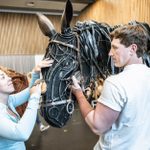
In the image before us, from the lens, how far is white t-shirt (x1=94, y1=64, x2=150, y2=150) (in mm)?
1012

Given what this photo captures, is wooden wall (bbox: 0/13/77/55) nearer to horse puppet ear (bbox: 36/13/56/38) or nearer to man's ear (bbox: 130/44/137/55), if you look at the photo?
horse puppet ear (bbox: 36/13/56/38)

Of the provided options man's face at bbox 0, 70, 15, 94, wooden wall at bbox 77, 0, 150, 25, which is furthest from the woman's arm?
wooden wall at bbox 77, 0, 150, 25

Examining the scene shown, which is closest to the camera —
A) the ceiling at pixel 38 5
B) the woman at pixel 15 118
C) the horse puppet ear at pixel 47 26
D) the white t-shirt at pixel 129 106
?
the white t-shirt at pixel 129 106

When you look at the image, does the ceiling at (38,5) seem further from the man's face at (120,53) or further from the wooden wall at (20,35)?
the man's face at (120,53)

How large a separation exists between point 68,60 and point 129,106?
1.48ft

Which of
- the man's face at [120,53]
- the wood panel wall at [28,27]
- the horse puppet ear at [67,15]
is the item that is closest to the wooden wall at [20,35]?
the wood panel wall at [28,27]

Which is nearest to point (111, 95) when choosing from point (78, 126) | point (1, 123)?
point (1, 123)

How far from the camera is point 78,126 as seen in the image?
16.1ft

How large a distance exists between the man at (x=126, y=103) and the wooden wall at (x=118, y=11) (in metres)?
3.90

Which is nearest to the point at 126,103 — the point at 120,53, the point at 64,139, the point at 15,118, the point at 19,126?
the point at 120,53

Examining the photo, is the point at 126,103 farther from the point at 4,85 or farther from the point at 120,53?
the point at 4,85

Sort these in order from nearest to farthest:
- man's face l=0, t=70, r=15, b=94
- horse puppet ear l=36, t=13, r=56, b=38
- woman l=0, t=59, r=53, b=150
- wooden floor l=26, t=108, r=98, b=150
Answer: woman l=0, t=59, r=53, b=150
man's face l=0, t=70, r=15, b=94
horse puppet ear l=36, t=13, r=56, b=38
wooden floor l=26, t=108, r=98, b=150

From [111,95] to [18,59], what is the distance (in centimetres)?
663

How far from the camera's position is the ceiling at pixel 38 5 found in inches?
261
